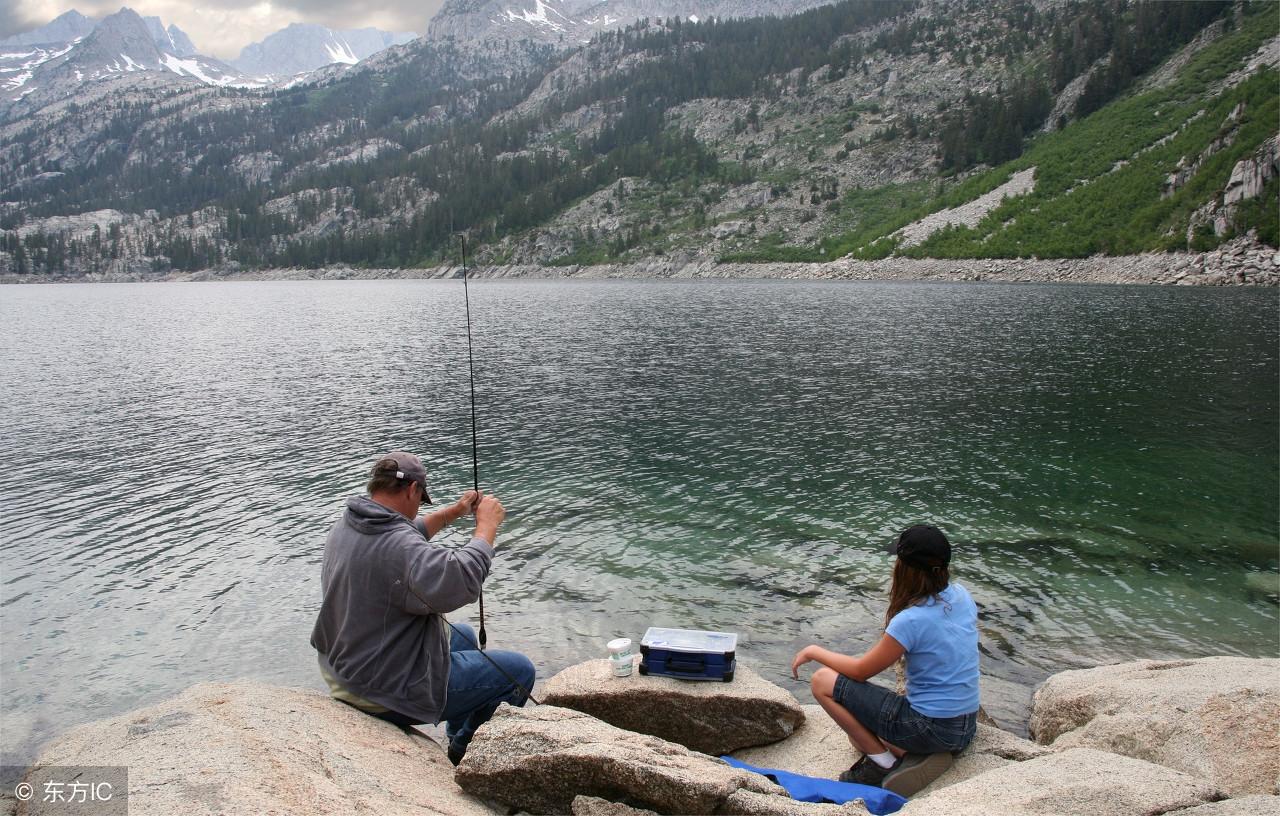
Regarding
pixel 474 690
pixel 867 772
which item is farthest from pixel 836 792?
pixel 474 690

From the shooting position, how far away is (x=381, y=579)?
19.8ft

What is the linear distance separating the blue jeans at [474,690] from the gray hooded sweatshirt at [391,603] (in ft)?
0.82

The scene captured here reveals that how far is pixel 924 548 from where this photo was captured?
22.1ft

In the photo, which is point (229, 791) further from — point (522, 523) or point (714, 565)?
point (522, 523)

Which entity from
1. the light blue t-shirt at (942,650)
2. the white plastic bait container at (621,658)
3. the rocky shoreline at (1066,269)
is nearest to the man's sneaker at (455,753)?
the white plastic bait container at (621,658)

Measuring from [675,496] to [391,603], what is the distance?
42.8 feet

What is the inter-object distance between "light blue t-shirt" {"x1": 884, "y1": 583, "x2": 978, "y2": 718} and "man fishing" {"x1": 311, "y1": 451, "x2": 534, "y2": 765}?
3.90m

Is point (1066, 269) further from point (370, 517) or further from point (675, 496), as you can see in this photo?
point (370, 517)

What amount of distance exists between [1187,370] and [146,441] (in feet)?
139

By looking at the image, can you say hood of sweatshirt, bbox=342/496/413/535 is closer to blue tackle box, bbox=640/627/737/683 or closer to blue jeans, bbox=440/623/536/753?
blue jeans, bbox=440/623/536/753

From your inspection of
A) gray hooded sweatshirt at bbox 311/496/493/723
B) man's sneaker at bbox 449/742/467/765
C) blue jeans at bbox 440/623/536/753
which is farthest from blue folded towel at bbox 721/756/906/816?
gray hooded sweatshirt at bbox 311/496/493/723

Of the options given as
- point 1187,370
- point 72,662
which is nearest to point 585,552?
point 72,662

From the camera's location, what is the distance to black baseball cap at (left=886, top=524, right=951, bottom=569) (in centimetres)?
674

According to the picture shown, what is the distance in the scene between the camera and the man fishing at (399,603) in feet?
19.6
